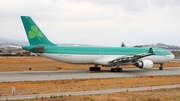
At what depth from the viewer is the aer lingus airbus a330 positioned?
117 feet

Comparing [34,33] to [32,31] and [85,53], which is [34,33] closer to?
[32,31]

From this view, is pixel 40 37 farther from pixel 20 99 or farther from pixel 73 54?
pixel 20 99

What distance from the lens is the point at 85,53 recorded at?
129ft

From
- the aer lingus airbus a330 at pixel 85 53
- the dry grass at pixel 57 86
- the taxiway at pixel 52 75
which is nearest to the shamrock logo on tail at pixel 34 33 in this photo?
the aer lingus airbus a330 at pixel 85 53

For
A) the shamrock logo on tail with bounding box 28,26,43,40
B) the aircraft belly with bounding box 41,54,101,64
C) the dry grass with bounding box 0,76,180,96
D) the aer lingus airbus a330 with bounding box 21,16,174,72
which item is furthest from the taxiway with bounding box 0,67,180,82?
the shamrock logo on tail with bounding box 28,26,43,40

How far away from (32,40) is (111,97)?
64.5 ft

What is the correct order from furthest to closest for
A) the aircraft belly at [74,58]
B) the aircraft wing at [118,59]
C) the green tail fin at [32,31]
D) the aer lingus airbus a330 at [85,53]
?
the aircraft wing at [118,59], the aircraft belly at [74,58], the aer lingus airbus a330 at [85,53], the green tail fin at [32,31]

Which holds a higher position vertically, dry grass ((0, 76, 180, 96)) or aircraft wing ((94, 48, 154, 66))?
aircraft wing ((94, 48, 154, 66))

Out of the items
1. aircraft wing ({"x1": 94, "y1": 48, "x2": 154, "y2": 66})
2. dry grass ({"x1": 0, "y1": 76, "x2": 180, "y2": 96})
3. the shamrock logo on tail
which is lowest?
dry grass ({"x1": 0, "y1": 76, "x2": 180, "y2": 96})

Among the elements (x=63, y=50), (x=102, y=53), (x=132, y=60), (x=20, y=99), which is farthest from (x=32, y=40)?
(x=20, y=99)

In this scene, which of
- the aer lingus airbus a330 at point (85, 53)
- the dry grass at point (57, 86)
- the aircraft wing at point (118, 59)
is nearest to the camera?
the dry grass at point (57, 86)

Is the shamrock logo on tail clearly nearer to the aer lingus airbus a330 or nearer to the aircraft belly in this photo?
the aer lingus airbus a330

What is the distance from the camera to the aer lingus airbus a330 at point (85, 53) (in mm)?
35625

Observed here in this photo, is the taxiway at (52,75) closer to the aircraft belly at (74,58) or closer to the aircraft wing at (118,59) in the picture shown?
the aircraft belly at (74,58)
